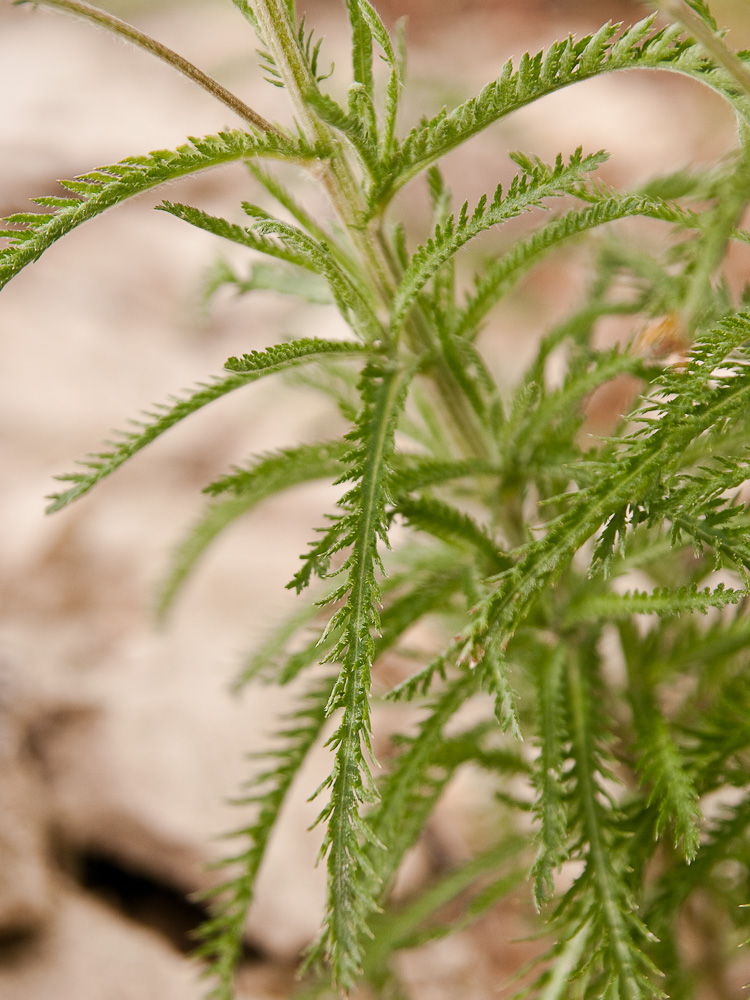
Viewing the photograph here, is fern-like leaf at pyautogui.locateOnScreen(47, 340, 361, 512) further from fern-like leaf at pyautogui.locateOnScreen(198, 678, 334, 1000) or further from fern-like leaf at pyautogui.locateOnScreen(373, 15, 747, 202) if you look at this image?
fern-like leaf at pyautogui.locateOnScreen(198, 678, 334, 1000)

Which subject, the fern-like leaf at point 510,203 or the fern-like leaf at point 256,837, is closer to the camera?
the fern-like leaf at point 510,203

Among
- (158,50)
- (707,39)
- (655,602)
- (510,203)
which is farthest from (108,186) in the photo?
(655,602)

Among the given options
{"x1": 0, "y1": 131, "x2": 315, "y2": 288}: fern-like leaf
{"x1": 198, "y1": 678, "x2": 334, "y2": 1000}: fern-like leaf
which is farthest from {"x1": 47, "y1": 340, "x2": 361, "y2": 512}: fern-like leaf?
{"x1": 198, "y1": 678, "x2": 334, "y2": 1000}: fern-like leaf

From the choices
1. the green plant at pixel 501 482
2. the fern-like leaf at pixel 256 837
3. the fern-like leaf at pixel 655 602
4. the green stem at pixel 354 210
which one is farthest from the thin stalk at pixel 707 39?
the fern-like leaf at pixel 256 837

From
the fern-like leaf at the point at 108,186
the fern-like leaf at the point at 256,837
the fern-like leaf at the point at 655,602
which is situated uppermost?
the fern-like leaf at the point at 108,186

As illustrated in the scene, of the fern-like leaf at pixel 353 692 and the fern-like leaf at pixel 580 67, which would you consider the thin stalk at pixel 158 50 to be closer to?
the fern-like leaf at pixel 580 67

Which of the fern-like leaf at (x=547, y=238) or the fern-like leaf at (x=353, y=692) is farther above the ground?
the fern-like leaf at (x=547, y=238)

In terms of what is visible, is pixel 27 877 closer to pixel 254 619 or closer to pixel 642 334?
pixel 254 619

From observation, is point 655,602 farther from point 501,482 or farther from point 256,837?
point 256,837
